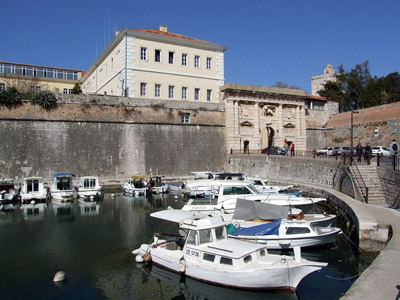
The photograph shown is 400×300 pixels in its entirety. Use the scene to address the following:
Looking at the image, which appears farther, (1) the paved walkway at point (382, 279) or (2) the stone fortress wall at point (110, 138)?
(2) the stone fortress wall at point (110, 138)

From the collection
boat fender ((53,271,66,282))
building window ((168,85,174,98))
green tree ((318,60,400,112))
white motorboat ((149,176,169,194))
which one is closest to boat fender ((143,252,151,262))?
boat fender ((53,271,66,282))

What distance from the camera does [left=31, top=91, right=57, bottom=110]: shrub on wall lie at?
26797 millimetres

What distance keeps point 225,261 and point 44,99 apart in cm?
2287

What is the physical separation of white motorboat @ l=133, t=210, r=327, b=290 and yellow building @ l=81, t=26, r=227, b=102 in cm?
2279

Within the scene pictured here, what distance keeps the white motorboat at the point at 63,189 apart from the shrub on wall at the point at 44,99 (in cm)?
625

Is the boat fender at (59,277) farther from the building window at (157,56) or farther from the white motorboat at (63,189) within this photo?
the building window at (157,56)

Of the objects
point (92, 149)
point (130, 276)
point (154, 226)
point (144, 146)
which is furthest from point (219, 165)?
point (130, 276)

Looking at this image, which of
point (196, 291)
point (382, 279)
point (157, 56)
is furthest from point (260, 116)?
point (382, 279)

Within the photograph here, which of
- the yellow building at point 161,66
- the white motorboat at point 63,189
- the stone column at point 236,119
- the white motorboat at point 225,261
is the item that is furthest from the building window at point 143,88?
the white motorboat at point 225,261

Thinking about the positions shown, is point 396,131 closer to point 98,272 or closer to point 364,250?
point 364,250

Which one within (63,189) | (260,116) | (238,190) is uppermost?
(260,116)

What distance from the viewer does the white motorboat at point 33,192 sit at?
22.2 metres

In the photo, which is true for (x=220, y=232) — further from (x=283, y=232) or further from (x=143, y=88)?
(x=143, y=88)

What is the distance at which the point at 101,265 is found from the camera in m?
11.0
